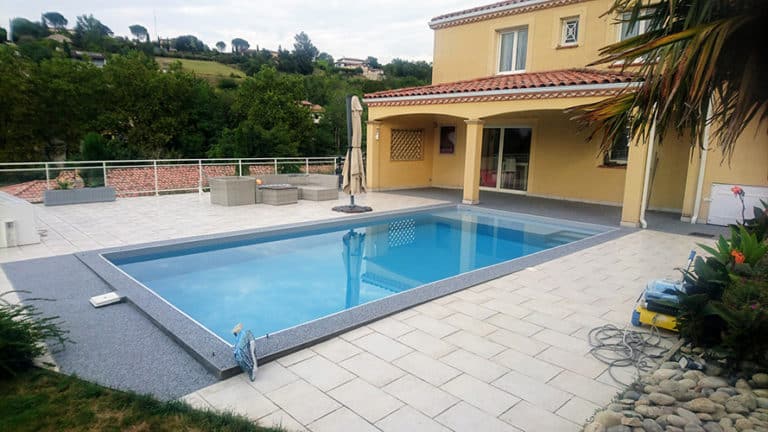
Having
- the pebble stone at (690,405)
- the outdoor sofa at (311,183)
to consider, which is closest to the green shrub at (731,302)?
the pebble stone at (690,405)

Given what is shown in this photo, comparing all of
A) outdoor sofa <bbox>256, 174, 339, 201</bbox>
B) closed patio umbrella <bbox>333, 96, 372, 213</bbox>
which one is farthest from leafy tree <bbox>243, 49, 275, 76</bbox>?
closed patio umbrella <bbox>333, 96, 372, 213</bbox>

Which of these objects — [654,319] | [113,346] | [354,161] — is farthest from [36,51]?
[654,319]

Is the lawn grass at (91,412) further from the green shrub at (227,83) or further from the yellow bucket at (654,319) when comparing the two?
the green shrub at (227,83)

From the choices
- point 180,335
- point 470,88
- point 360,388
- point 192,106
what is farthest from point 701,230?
point 192,106

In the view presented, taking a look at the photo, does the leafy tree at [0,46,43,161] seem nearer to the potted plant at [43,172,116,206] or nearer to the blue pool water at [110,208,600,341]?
the potted plant at [43,172,116,206]

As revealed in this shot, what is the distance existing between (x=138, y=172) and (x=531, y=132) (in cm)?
1269

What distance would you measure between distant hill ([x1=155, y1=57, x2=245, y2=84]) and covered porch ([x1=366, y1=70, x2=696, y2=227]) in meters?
41.6

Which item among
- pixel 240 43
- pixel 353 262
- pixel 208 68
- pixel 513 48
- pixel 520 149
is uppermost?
pixel 240 43

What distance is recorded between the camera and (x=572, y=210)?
1285cm

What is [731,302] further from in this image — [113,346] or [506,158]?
[506,158]

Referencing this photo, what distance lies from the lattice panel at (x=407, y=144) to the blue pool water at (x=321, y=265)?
551cm

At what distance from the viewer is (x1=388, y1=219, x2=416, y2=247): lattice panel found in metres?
10.3

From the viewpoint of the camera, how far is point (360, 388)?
144 inches

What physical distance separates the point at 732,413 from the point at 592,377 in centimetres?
99
